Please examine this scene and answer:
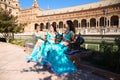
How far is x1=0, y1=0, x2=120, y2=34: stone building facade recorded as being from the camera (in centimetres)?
4097

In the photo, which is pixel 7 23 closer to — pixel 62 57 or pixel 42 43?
pixel 42 43

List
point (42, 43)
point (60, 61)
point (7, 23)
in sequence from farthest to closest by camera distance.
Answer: point (7, 23) → point (42, 43) → point (60, 61)

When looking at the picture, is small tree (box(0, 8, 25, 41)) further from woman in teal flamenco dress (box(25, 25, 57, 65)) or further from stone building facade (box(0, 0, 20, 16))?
stone building facade (box(0, 0, 20, 16))

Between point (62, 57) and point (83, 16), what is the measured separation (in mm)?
42663

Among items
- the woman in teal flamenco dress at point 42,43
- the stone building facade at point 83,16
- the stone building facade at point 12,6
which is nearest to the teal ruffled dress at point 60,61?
the woman in teal flamenco dress at point 42,43

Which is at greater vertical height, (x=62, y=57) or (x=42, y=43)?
(x=42, y=43)

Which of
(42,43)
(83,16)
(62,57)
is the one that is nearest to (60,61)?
(62,57)

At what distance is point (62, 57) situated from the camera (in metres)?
5.60

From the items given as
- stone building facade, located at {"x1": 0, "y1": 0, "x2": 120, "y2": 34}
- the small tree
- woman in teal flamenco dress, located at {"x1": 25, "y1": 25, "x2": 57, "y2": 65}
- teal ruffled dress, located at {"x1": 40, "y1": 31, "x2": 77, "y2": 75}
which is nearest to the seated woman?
teal ruffled dress, located at {"x1": 40, "y1": 31, "x2": 77, "y2": 75}

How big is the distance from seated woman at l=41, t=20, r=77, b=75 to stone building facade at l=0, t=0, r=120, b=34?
27885mm

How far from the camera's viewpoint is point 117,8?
39812mm

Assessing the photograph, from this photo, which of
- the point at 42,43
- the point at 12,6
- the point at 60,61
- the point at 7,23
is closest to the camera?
the point at 60,61

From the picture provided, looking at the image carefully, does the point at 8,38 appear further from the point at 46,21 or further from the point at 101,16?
the point at 46,21

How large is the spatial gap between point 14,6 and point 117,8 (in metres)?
42.3
